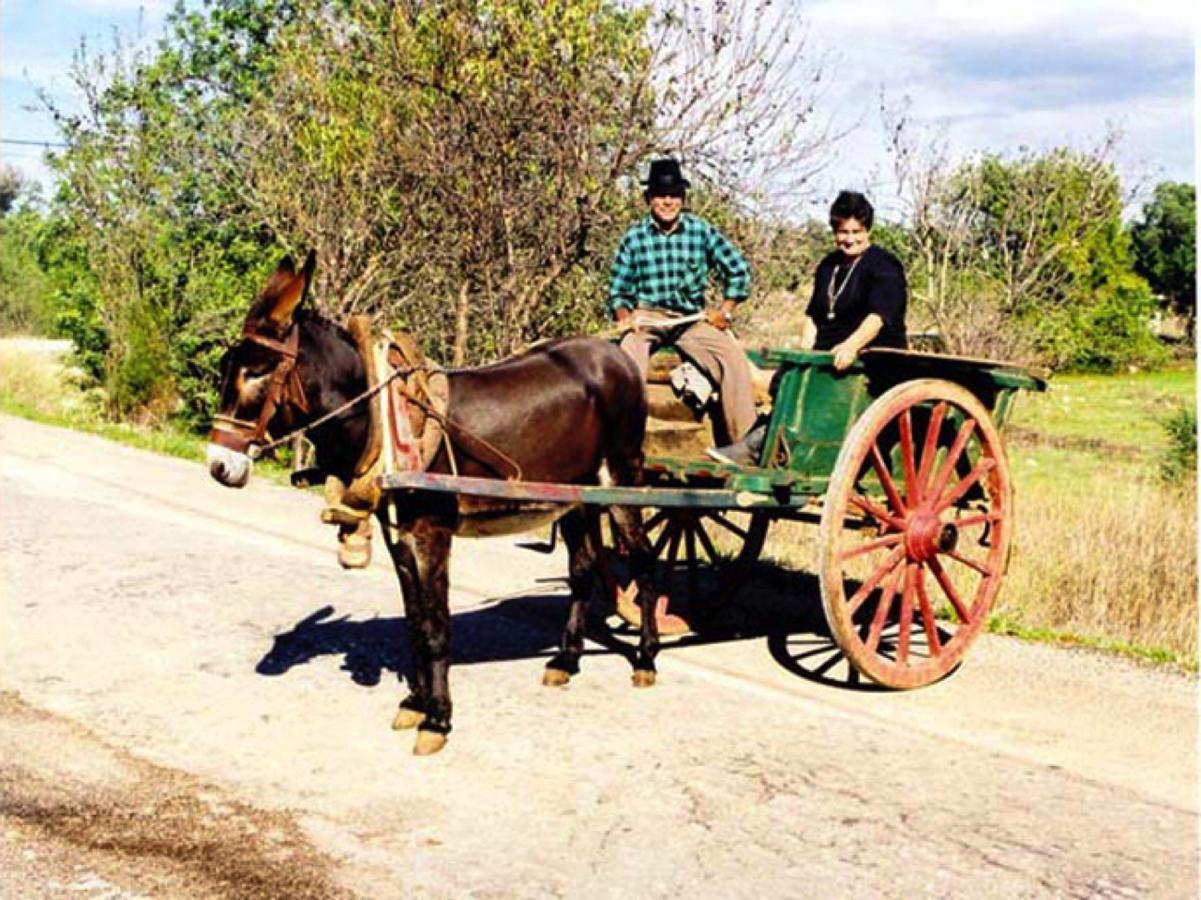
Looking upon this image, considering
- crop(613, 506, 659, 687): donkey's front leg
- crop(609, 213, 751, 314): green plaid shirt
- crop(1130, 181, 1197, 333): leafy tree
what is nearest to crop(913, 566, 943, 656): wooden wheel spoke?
crop(613, 506, 659, 687): donkey's front leg

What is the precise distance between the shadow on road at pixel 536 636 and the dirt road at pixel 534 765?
3cm

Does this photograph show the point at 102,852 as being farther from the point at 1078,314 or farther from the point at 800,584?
the point at 1078,314

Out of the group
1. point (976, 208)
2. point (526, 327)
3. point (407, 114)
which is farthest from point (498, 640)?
point (976, 208)

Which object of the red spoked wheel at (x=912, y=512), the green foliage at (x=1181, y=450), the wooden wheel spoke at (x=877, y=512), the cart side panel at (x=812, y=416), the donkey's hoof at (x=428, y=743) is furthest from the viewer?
the green foliage at (x=1181, y=450)

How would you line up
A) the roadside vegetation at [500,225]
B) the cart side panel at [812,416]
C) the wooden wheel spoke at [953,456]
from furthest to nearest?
1. the roadside vegetation at [500,225]
2. the wooden wheel spoke at [953,456]
3. the cart side panel at [812,416]

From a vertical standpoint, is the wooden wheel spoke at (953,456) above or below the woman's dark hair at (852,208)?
below

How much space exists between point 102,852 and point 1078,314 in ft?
138

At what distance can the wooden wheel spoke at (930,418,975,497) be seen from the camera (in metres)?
7.19

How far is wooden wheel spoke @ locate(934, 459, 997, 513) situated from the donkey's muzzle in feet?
11.8

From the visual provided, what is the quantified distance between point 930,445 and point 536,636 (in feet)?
8.50

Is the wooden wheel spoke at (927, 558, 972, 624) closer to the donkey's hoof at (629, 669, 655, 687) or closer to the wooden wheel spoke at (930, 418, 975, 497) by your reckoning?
the wooden wheel spoke at (930, 418, 975, 497)

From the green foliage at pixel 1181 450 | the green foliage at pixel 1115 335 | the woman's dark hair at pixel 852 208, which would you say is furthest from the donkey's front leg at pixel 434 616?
the green foliage at pixel 1115 335

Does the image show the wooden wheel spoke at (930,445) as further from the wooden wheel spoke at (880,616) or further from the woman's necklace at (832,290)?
the woman's necklace at (832,290)

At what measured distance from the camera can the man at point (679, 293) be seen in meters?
7.53
